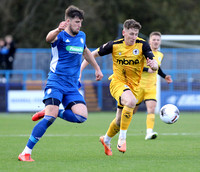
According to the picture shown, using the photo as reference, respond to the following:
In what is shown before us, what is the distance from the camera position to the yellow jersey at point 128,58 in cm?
816

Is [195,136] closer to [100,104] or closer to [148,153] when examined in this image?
[148,153]

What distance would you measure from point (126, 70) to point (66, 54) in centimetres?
135

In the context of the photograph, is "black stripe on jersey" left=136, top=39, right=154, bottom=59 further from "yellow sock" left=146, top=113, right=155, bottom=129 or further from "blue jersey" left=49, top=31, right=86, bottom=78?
"yellow sock" left=146, top=113, right=155, bottom=129

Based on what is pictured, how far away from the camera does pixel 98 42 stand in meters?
33.3

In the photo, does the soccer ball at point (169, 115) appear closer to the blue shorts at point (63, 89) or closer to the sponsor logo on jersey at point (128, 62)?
the sponsor logo on jersey at point (128, 62)

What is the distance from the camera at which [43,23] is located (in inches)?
1320

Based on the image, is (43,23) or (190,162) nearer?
(190,162)

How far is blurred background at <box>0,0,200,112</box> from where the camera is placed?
19.9m

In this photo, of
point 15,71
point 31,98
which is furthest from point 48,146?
point 15,71

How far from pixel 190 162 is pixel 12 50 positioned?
16.0 m

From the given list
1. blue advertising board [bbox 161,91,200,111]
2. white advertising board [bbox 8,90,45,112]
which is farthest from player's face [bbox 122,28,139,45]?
blue advertising board [bbox 161,91,200,111]

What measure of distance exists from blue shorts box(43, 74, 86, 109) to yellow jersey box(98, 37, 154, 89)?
1.11m

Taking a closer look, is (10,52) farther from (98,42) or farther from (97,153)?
(97,153)

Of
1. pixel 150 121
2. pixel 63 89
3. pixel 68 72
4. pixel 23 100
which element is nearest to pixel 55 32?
pixel 68 72
